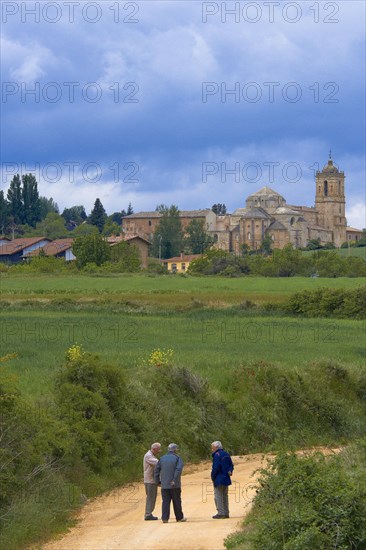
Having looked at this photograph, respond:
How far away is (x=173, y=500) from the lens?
22.2 m

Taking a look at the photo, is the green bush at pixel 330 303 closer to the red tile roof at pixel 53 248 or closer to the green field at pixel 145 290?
the green field at pixel 145 290

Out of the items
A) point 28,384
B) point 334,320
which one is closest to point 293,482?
point 28,384

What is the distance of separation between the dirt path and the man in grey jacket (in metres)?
0.26

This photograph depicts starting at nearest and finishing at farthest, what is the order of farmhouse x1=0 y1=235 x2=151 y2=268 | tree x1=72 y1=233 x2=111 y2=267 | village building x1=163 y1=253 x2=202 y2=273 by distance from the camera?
1. tree x1=72 y1=233 x2=111 y2=267
2. farmhouse x1=0 y1=235 x2=151 y2=268
3. village building x1=163 y1=253 x2=202 y2=273

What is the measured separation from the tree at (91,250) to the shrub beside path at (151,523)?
9677 cm

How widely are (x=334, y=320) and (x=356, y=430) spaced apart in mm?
28146

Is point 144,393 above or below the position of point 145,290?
below

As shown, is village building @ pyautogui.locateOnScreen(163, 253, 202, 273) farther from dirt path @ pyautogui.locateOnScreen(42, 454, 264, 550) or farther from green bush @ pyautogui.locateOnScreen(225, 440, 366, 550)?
green bush @ pyautogui.locateOnScreen(225, 440, 366, 550)

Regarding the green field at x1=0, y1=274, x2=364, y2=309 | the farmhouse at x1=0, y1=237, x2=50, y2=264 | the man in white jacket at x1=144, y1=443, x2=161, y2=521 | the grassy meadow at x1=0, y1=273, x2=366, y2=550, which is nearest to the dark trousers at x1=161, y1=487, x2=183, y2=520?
the man in white jacket at x1=144, y1=443, x2=161, y2=521

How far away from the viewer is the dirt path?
20.8 meters

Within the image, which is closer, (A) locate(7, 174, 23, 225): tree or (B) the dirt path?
(B) the dirt path

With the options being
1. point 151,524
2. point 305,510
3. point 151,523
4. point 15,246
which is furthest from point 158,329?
point 15,246

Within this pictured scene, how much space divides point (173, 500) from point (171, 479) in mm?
549

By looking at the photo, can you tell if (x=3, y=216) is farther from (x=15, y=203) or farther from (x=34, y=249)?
(x=34, y=249)
